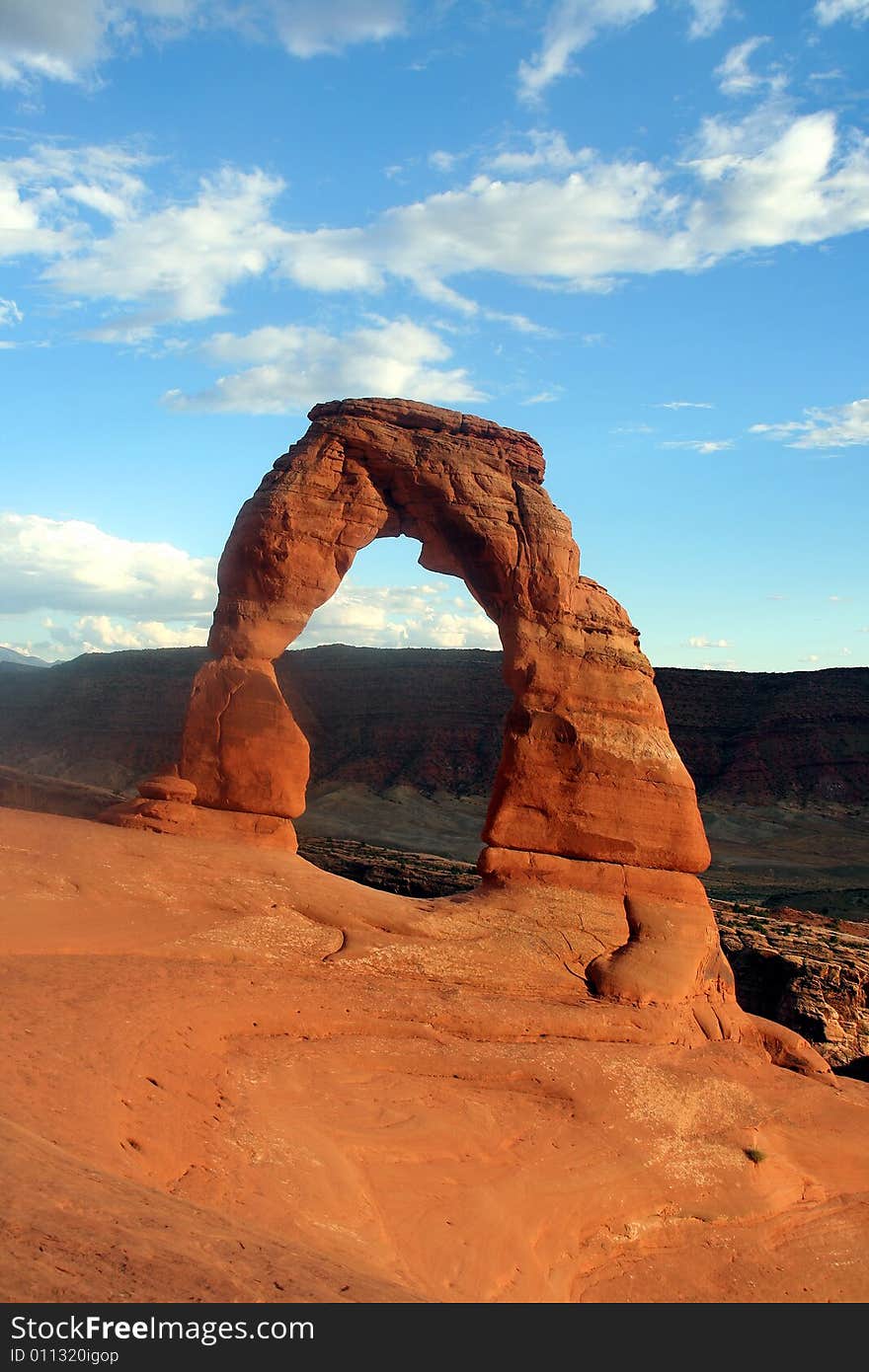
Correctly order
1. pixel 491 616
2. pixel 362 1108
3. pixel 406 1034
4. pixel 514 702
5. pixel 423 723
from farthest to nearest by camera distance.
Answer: pixel 423 723 < pixel 491 616 < pixel 514 702 < pixel 406 1034 < pixel 362 1108

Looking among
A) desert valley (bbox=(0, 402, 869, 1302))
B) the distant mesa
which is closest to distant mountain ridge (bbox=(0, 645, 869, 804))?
desert valley (bbox=(0, 402, 869, 1302))

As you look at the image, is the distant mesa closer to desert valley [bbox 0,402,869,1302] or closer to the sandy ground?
desert valley [bbox 0,402,869,1302]

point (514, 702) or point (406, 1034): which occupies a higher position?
point (514, 702)

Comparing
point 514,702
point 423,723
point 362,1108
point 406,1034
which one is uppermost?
point 514,702

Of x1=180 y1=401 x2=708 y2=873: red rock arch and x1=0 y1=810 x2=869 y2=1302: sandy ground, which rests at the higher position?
x1=180 y1=401 x2=708 y2=873: red rock arch

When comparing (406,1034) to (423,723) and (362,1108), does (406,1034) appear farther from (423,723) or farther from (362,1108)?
(423,723)

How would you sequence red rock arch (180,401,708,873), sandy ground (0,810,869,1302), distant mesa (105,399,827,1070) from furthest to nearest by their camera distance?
red rock arch (180,401,708,873)
distant mesa (105,399,827,1070)
sandy ground (0,810,869,1302)

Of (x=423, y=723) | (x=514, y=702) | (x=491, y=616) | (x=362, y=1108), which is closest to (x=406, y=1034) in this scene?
(x=362, y=1108)
